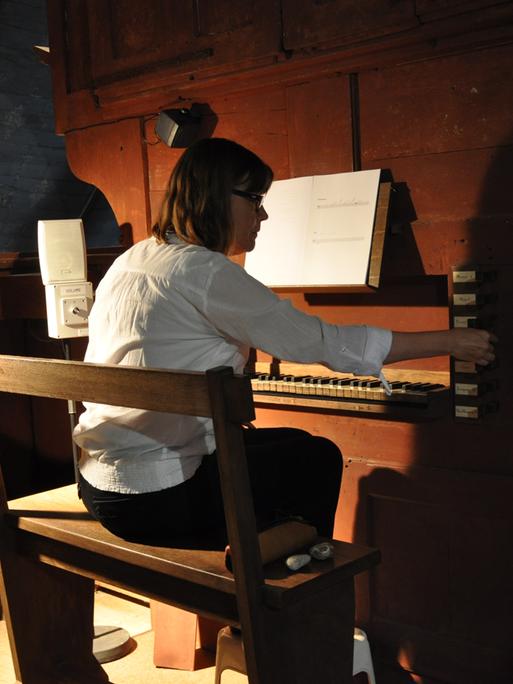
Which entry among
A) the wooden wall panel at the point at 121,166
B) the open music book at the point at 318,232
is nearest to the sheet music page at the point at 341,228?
the open music book at the point at 318,232

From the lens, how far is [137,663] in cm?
352

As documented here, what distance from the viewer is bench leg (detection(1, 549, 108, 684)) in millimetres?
2744

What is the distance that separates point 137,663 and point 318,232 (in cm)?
176

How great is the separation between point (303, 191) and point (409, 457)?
999mm

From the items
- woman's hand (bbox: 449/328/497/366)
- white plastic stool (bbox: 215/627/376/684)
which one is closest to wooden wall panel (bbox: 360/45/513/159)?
woman's hand (bbox: 449/328/497/366)

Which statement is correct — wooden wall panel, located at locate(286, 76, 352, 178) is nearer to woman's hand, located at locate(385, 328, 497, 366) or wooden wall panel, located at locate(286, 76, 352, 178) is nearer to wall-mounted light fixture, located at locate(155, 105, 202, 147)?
wall-mounted light fixture, located at locate(155, 105, 202, 147)

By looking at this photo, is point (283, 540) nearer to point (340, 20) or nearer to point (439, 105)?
point (439, 105)

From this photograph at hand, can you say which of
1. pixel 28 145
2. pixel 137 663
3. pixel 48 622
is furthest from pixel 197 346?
pixel 28 145

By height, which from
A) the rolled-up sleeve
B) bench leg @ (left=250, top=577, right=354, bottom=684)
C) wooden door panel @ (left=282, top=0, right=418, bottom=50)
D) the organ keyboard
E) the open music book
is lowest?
bench leg @ (left=250, top=577, right=354, bottom=684)

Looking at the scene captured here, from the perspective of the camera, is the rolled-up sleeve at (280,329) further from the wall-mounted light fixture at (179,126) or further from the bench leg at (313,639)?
the wall-mounted light fixture at (179,126)

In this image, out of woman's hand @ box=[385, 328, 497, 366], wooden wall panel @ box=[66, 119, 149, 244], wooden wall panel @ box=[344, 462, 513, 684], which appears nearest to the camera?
woman's hand @ box=[385, 328, 497, 366]

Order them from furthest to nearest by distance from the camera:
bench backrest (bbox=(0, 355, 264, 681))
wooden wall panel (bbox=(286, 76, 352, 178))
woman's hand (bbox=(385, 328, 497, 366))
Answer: wooden wall panel (bbox=(286, 76, 352, 178))
woman's hand (bbox=(385, 328, 497, 366))
bench backrest (bbox=(0, 355, 264, 681))

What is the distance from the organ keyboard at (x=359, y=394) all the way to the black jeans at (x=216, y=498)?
0.39 meters

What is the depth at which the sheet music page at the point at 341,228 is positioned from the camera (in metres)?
3.05
